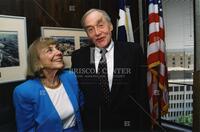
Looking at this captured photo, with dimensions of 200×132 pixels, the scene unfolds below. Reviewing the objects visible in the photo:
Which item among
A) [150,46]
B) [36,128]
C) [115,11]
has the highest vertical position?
[115,11]

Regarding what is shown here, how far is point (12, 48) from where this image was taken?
32.1 inches

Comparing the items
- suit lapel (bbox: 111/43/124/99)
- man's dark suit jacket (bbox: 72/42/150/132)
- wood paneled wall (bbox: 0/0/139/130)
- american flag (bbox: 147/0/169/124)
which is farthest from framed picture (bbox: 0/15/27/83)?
american flag (bbox: 147/0/169/124)

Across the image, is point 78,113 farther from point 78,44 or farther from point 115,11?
point 115,11

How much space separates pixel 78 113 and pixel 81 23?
0.96ft

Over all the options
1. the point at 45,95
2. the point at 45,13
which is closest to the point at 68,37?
the point at 45,13

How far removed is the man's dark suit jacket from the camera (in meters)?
0.88

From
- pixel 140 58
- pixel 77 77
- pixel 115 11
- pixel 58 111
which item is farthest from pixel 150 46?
pixel 58 111

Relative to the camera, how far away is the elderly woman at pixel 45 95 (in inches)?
30.1

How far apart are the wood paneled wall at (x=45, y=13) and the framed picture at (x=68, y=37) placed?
0.05 ft

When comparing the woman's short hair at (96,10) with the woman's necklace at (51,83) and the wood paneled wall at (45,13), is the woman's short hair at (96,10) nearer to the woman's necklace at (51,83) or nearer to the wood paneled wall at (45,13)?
the wood paneled wall at (45,13)

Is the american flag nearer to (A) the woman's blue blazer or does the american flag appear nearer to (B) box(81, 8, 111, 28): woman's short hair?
(B) box(81, 8, 111, 28): woman's short hair

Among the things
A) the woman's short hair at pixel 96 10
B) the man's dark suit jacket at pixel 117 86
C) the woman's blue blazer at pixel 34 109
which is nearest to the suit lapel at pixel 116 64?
the man's dark suit jacket at pixel 117 86

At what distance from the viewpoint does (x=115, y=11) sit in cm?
90

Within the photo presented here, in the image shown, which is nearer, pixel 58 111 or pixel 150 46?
pixel 58 111
